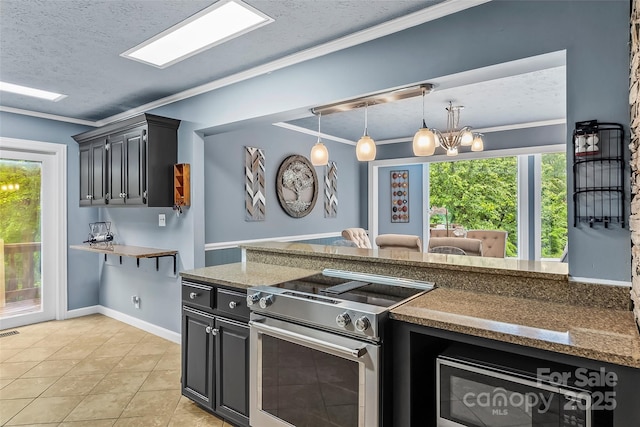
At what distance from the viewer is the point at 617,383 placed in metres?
1.21

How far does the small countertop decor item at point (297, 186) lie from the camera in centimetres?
501

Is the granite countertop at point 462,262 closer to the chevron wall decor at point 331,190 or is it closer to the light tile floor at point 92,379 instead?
the light tile floor at point 92,379

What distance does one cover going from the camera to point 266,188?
189 inches

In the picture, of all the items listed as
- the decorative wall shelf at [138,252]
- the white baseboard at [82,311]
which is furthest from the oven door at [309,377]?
the white baseboard at [82,311]

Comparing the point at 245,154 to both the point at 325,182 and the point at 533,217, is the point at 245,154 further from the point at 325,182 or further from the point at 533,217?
the point at 533,217

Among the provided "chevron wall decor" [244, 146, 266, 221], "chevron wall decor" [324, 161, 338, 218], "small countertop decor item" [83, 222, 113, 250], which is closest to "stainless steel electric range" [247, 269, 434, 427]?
"chevron wall decor" [244, 146, 266, 221]

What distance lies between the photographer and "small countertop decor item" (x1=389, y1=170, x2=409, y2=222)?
695 cm

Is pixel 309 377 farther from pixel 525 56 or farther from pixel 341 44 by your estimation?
pixel 341 44

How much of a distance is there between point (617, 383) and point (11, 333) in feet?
17.3

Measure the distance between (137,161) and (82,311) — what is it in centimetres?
243

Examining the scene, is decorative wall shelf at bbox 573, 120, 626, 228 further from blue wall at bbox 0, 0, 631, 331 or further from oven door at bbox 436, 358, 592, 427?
oven door at bbox 436, 358, 592, 427

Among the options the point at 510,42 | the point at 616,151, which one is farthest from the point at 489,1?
the point at 616,151

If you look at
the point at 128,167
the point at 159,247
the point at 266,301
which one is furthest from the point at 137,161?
the point at 266,301

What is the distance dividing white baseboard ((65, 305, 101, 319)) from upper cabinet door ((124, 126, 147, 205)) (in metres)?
2.00
